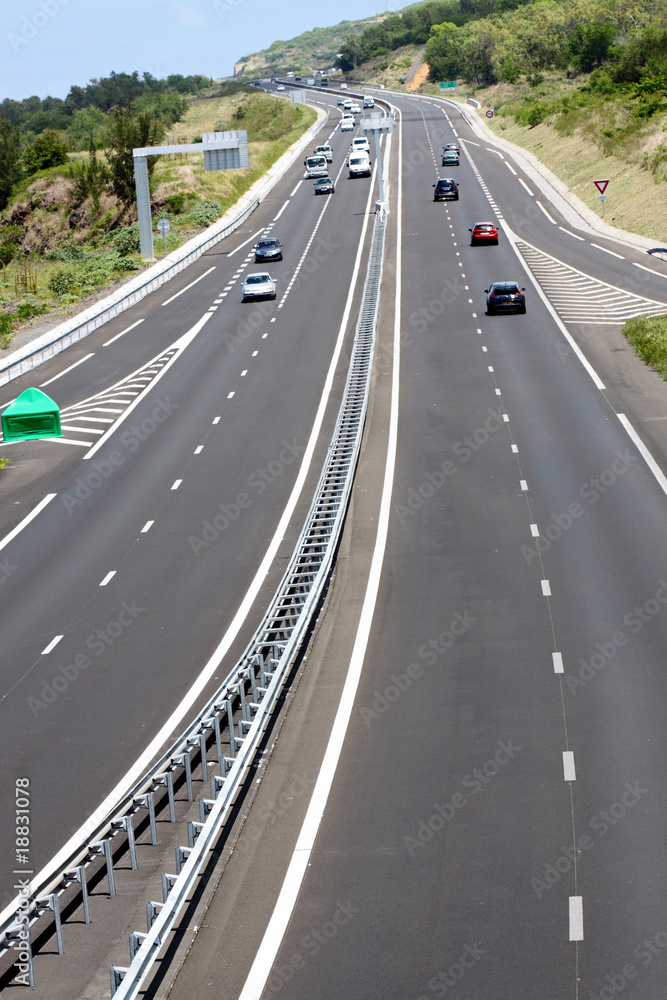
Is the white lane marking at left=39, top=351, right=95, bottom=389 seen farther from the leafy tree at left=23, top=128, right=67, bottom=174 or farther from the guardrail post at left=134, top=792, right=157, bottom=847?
the leafy tree at left=23, top=128, right=67, bottom=174

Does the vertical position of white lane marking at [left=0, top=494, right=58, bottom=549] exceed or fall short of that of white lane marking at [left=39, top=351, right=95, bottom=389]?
it falls short

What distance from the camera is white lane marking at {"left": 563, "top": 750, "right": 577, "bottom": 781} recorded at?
14351 millimetres

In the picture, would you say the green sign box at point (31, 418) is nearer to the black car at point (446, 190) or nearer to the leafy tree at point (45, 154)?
the black car at point (446, 190)

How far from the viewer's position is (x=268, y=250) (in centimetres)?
6334

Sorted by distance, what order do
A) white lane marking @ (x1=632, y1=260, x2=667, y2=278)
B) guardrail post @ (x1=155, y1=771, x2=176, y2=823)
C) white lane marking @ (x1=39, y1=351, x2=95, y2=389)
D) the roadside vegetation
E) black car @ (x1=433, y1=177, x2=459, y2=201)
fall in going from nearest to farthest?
guardrail post @ (x1=155, y1=771, x2=176, y2=823)
white lane marking @ (x1=39, y1=351, x2=95, y2=389)
white lane marking @ (x1=632, y1=260, x2=667, y2=278)
the roadside vegetation
black car @ (x1=433, y1=177, x2=459, y2=201)

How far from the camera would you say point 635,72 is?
106 metres

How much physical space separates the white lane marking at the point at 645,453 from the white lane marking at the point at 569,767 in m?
13.3

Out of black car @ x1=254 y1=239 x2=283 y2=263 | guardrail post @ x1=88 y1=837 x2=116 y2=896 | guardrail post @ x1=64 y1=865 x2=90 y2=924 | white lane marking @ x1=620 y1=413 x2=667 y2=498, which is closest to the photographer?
guardrail post @ x1=64 y1=865 x2=90 y2=924

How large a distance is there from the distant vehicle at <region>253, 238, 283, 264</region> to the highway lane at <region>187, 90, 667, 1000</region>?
3366 cm

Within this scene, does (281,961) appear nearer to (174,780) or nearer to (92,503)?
(174,780)

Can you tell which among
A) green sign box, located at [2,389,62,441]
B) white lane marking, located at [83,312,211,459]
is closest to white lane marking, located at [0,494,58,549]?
white lane marking, located at [83,312,211,459]

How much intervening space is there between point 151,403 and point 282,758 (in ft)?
82.5

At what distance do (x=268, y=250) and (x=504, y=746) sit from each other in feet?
168

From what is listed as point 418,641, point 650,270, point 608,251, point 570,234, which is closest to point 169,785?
point 418,641
